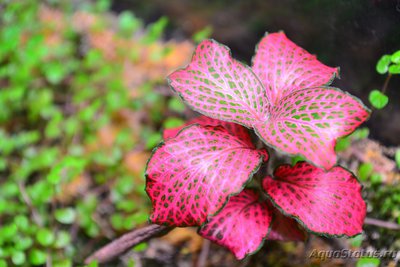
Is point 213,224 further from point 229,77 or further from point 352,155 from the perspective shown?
point 352,155

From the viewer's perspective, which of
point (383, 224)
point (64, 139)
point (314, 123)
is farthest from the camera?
point (64, 139)

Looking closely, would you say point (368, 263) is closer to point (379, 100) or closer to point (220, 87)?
point (379, 100)

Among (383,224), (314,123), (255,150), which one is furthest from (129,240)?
(383,224)

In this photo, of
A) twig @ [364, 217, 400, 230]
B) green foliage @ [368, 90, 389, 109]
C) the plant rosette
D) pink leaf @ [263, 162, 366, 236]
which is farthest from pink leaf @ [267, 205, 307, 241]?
green foliage @ [368, 90, 389, 109]

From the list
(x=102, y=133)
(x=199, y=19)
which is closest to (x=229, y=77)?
(x=102, y=133)

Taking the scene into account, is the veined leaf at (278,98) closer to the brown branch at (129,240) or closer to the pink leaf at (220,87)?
the pink leaf at (220,87)

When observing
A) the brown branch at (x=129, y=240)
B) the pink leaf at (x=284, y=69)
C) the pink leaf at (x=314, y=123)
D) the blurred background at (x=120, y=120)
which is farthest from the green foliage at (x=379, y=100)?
the brown branch at (x=129, y=240)

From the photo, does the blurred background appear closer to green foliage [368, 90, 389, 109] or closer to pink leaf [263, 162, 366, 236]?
green foliage [368, 90, 389, 109]
